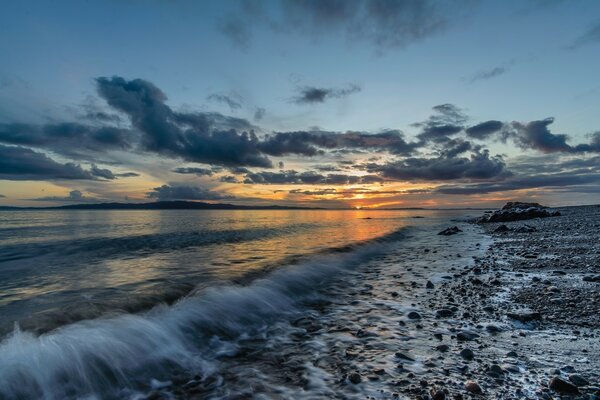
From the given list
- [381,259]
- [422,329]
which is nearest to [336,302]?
[422,329]

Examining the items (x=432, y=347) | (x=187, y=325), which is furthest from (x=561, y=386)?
(x=187, y=325)

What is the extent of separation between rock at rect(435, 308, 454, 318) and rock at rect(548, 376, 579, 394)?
3.52 meters

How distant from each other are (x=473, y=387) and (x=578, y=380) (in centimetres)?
154

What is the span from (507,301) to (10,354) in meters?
11.6

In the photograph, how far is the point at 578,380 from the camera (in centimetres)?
465

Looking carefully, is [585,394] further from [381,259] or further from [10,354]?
[381,259]

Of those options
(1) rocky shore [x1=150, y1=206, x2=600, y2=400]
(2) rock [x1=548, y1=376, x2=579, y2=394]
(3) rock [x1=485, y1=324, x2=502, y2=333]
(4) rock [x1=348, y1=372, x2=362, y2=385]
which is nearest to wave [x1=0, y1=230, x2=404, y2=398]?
(1) rocky shore [x1=150, y1=206, x2=600, y2=400]

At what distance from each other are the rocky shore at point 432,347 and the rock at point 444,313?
2.1 inches

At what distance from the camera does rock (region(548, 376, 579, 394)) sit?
14.5ft

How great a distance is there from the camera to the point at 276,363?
602cm

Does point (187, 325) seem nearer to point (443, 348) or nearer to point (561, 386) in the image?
point (443, 348)

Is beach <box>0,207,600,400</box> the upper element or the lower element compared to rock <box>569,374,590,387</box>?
lower

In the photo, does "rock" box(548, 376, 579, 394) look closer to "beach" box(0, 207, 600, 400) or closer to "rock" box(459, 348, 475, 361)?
"beach" box(0, 207, 600, 400)

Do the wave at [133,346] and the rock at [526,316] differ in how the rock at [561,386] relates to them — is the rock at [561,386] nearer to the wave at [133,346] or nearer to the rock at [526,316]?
the rock at [526,316]
